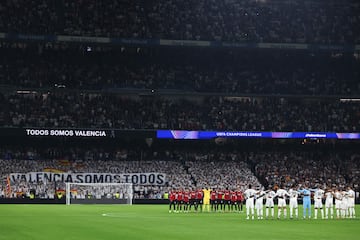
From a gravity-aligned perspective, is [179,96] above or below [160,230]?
above

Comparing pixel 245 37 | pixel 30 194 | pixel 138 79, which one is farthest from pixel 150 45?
pixel 30 194

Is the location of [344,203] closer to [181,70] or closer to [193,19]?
[181,70]

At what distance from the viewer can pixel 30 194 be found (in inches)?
2591

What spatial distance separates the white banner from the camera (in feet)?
221

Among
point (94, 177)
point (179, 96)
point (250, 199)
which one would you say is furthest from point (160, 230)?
point (179, 96)

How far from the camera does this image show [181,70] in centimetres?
8044

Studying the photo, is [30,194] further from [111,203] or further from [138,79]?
[138,79]

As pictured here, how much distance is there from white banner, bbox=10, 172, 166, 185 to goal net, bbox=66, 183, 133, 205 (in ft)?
4.21

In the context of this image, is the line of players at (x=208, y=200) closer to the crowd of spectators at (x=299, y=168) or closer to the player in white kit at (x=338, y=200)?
the player in white kit at (x=338, y=200)

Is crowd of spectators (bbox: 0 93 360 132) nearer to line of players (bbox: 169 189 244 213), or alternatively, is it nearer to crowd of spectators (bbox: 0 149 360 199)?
crowd of spectators (bbox: 0 149 360 199)

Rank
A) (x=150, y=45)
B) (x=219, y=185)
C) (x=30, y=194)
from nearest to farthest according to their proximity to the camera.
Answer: (x=30, y=194), (x=219, y=185), (x=150, y=45)

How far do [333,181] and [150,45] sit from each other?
72.6ft

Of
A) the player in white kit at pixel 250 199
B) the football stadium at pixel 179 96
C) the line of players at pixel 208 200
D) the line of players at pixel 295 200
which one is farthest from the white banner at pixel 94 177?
the player in white kit at pixel 250 199

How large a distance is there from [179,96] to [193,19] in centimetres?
812
